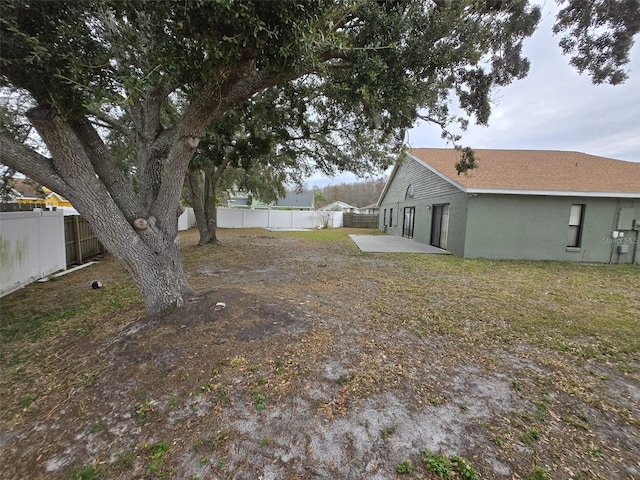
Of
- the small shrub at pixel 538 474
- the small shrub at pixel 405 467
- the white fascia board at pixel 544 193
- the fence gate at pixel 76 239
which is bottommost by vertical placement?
the small shrub at pixel 405 467

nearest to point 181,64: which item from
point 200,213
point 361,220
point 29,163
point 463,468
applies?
point 29,163

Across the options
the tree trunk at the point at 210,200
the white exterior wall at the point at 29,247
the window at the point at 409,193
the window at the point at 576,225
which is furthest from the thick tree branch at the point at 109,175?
the window at the point at 409,193

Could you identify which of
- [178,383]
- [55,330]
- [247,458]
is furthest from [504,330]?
[55,330]

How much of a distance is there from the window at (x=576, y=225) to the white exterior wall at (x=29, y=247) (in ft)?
48.8

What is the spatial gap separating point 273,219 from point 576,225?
2004 centimetres

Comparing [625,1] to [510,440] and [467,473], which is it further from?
[467,473]

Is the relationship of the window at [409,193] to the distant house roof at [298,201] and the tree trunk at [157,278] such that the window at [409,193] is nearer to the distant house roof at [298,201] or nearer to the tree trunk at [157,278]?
the tree trunk at [157,278]

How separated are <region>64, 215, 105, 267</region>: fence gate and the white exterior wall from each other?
446 millimetres

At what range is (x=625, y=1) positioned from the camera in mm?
4109

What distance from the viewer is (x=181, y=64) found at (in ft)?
9.61

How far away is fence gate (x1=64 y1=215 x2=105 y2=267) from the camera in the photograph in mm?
7688

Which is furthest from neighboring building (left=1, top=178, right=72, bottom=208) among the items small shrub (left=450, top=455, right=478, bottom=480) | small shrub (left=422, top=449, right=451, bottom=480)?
small shrub (left=450, top=455, right=478, bottom=480)

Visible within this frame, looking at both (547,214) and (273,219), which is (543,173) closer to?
(547,214)

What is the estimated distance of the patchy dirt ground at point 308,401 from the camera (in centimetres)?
184
